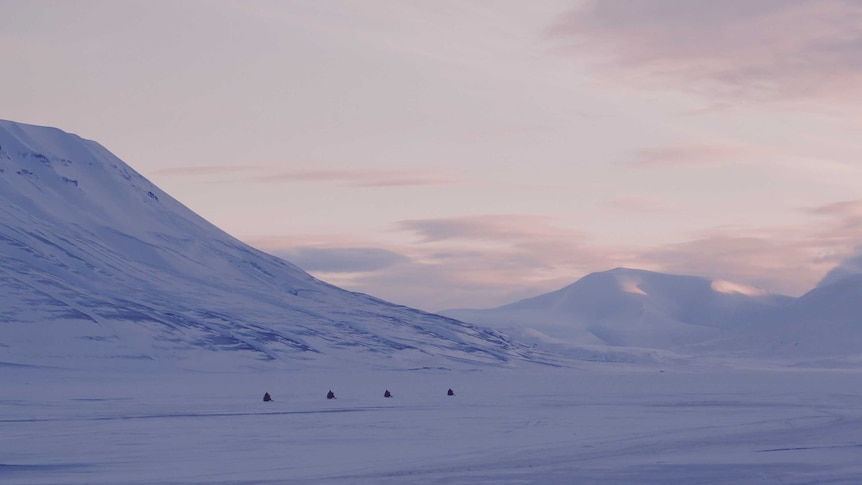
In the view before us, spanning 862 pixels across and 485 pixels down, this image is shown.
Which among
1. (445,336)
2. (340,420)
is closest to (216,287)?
(445,336)

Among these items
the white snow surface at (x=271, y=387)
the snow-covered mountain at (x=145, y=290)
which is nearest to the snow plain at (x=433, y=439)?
the white snow surface at (x=271, y=387)

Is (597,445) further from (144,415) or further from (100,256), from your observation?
(100,256)

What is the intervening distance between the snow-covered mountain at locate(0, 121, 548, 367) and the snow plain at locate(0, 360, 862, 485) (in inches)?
Result: 2323

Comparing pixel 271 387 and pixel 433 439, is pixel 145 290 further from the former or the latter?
pixel 433 439

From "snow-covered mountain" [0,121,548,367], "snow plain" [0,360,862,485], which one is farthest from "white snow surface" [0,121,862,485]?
"snow-covered mountain" [0,121,548,367]

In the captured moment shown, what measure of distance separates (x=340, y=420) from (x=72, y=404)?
15666mm

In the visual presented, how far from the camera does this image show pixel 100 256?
145750mm

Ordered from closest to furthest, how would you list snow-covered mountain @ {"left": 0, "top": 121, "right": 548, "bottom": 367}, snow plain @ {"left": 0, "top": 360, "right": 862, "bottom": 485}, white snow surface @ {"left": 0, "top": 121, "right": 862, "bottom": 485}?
snow plain @ {"left": 0, "top": 360, "right": 862, "bottom": 485} < white snow surface @ {"left": 0, "top": 121, "right": 862, "bottom": 485} < snow-covered mountain @ {"left": 0, "top": 121, "right": 548, "bottom": 367}

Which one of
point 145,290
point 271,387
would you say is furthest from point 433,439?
point 145,290

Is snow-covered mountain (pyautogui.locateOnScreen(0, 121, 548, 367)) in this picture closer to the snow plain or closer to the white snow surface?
the white snow surface

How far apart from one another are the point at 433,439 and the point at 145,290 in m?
110

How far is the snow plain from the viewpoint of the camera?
2653cm

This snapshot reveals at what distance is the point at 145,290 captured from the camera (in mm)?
139250

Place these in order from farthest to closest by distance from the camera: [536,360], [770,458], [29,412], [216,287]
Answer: [216,287]
[536,360]
[29,412]
[770,458]
